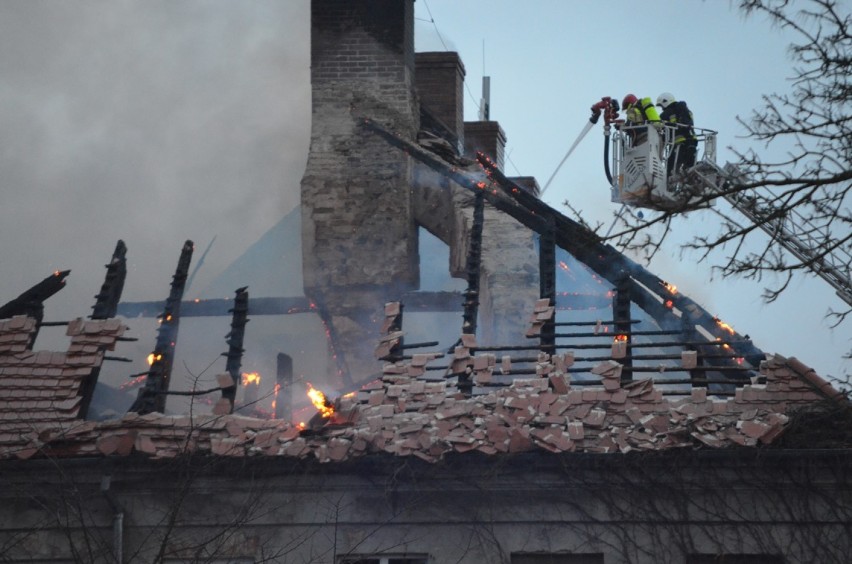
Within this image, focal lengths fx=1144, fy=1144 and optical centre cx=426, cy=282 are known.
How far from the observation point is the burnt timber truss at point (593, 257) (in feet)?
40.7

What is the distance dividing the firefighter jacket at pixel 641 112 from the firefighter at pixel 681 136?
0.67 feet

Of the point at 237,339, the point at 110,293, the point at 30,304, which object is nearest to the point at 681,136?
the point at 237,339

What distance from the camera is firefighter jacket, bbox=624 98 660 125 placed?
51.3ft

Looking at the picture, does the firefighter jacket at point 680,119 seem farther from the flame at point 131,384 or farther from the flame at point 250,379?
the flame at point 131,384

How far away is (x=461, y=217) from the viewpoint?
17797 millimetres

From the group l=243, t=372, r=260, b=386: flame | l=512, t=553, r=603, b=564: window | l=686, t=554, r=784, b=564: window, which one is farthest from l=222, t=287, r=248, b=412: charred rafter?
l=243, t=372, r=260, b=386: flame

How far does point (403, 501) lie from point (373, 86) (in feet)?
33.5

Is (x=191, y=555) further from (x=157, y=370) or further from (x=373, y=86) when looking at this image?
(x=373, y=86)

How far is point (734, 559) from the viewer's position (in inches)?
388

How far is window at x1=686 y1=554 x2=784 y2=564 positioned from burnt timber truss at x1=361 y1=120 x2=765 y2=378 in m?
1.89

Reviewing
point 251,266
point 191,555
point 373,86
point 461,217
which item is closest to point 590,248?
point 191,555

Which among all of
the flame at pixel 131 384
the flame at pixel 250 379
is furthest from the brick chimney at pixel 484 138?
the flame at pixel 131 384

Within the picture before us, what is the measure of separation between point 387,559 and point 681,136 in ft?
25.2

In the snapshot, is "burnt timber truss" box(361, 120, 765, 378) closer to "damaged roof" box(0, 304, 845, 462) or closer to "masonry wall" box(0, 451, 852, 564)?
"damaged roof" box(0, 304, 845, 462)
